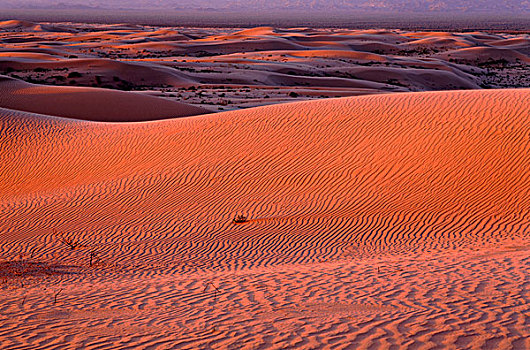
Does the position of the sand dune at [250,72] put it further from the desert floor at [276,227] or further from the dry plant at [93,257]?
the dry plant at [93,257]

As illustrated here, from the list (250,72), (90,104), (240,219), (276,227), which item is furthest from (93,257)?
(250,72)

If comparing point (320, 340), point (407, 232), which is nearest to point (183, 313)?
point (320, 340)

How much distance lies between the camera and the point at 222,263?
8.79m

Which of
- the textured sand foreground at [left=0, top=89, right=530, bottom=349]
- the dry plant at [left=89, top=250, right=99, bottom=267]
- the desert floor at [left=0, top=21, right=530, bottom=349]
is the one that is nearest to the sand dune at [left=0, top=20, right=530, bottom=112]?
the textured sand foreground at [left=0, top=89, right=530, bottom=349]

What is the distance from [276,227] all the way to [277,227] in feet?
0.06

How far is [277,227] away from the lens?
34.6 feet

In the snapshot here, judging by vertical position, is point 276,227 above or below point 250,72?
below

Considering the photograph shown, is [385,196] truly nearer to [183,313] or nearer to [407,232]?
[407,232]

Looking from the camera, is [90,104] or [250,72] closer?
[90,104]

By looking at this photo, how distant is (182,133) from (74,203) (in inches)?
171

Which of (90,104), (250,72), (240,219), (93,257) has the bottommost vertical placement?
(93,257)

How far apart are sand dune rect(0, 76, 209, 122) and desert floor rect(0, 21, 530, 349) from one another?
676 mm

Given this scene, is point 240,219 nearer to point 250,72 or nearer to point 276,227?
point 276,227

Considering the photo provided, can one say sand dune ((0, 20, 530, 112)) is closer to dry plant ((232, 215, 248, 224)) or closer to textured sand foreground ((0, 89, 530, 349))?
textured sand foreground ((0, 89, 530, 349))
